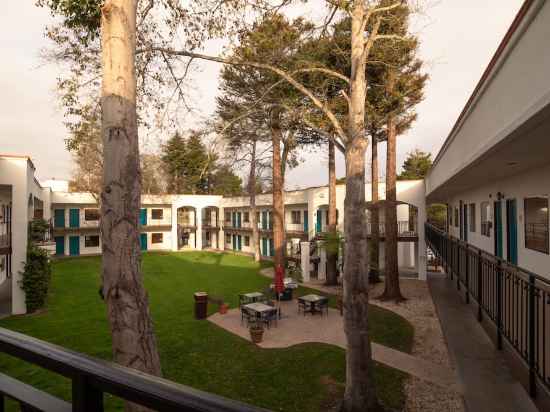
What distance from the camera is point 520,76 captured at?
195 inches

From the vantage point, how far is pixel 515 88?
5.20 m

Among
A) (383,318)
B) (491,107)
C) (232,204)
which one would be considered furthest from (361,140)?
(232,204)

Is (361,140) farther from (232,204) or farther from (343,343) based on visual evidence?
(232,204)

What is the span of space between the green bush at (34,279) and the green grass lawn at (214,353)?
0.87 metres

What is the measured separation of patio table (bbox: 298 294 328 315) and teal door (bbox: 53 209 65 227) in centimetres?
A: 3427

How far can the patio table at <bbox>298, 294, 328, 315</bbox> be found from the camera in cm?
1702

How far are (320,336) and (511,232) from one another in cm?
756

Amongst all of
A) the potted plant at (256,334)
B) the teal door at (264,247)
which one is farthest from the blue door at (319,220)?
the potted plant at (256,334)

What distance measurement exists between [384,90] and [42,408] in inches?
800

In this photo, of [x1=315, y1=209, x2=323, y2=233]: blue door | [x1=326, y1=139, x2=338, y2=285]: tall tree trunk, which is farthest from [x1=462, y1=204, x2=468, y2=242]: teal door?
[x1=315, y1=209, x2=323, y2=233]: blue door

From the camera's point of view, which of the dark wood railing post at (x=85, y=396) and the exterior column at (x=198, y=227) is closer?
the dark wood railing post at (x=85, y=396)

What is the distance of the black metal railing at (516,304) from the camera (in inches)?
218

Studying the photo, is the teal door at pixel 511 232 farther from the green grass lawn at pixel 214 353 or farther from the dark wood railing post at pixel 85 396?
the dark wood railing post at pixel 85 396

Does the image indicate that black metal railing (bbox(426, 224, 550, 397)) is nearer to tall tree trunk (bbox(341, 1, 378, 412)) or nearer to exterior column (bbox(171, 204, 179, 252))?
tall tree trunk (bbox(341, 1, 378, 412))
